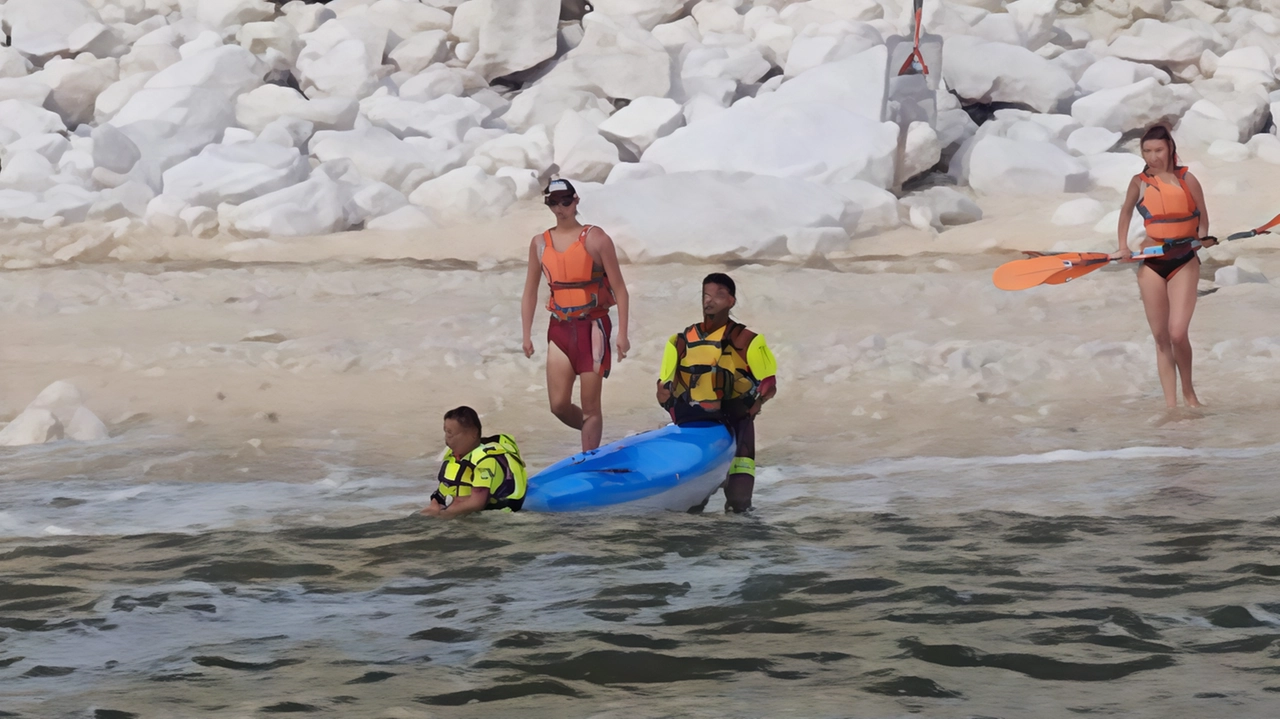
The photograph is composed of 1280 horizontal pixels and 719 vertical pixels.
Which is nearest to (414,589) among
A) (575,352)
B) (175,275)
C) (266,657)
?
(266,657)

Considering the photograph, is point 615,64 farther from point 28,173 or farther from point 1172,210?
point 1172,210

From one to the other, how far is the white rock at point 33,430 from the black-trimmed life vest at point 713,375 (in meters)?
3.72

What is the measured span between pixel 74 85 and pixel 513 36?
4.79 m

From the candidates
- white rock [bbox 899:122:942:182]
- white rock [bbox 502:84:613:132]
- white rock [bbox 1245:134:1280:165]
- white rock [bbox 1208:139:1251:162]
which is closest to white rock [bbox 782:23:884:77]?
white rock [bbox 899:122:942:182]

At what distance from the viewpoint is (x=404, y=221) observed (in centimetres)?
1354

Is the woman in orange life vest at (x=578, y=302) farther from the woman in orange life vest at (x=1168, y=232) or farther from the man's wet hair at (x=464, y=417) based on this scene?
the woman in orange life vest at (x=1168, y=232)

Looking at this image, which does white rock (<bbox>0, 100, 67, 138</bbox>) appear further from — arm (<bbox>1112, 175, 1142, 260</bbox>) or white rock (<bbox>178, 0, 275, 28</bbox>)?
arm (<bbox>1112, 175, 1142, 260</bbox>)

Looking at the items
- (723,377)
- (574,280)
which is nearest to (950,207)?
(574,280)

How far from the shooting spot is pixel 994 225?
43.6 ft

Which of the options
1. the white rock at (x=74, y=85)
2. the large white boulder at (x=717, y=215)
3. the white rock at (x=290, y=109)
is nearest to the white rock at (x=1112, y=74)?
the large white boulder at (x=717, y=215)

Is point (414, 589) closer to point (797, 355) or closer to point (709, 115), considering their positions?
point (797, 355)

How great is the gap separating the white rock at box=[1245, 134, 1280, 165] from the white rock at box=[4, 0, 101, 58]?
12813 millimetres

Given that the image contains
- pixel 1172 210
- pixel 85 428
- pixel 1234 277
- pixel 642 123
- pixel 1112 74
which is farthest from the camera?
pixel 1112 74

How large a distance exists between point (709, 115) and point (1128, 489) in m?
8.74
